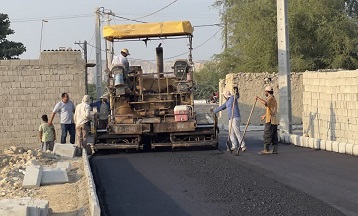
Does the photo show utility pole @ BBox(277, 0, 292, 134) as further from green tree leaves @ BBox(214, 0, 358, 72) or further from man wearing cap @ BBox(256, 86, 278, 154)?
green tree leaves @ BBox(214, 0, 358, 72)

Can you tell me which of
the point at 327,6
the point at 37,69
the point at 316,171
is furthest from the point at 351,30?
the point at 316,171

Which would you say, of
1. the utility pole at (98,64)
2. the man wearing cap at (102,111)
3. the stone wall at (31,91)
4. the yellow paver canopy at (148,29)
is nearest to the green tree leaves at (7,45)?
the utility pole at (98,64)

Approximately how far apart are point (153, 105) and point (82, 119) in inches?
72.7

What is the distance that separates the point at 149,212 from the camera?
8656mm

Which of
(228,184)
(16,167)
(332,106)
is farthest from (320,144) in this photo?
(16,167)

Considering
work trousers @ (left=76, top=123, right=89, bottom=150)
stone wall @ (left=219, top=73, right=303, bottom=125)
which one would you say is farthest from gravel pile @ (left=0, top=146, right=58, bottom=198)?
stone wall @ (left=219, top=73, right=303, bottom=125)

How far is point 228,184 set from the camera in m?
10.7

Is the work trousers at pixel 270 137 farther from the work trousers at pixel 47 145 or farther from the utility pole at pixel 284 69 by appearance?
the work trousers at pixel 47 145

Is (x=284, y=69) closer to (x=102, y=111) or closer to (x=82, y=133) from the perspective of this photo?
(x=102, y=111)

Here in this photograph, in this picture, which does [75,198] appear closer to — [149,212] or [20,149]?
[149,212]

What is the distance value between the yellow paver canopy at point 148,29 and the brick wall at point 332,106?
12.4 ft

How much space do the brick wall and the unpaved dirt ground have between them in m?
6.31

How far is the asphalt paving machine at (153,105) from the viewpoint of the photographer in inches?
651

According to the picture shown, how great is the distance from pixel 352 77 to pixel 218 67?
2751 centimetres
